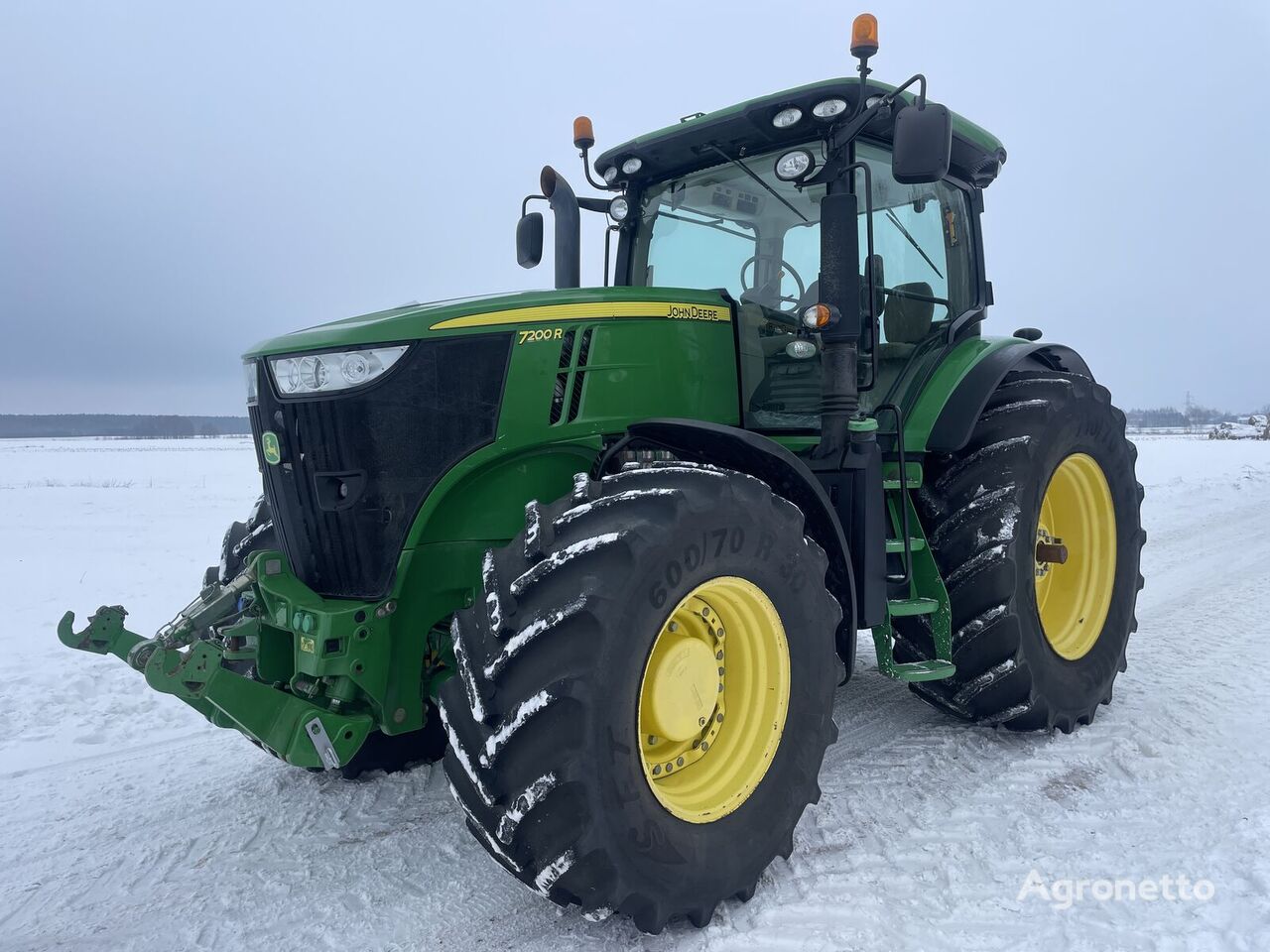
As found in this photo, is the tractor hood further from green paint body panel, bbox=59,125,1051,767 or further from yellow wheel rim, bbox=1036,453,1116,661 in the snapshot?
yellow wheel rim, bbox=1036,453,1116,661

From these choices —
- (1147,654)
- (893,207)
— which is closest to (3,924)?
(893,207)

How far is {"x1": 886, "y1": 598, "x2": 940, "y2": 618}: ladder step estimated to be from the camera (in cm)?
343

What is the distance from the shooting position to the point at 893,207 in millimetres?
3879

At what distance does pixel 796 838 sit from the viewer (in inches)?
116

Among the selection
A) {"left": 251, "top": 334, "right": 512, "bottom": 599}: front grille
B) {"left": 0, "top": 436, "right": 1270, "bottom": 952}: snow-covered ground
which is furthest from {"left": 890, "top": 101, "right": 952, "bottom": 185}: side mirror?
{"left": 0, "top": 436, "right": 1270, "bottom": 952}: snow-covered ground

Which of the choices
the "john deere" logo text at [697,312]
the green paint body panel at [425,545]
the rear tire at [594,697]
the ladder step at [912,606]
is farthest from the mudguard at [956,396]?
the rear tire at [594,697]

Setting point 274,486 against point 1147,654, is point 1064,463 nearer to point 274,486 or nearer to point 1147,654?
point 1147,654

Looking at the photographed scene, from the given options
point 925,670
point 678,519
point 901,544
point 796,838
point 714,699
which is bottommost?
point 796,838

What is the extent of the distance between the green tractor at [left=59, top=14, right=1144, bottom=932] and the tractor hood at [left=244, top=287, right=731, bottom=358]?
0.01m

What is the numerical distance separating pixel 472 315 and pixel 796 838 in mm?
1992

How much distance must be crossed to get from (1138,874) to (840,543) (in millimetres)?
1321

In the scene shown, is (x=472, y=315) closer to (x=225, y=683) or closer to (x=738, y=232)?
(x=225, y=683)

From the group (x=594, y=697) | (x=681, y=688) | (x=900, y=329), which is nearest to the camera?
(x=594, y=697)

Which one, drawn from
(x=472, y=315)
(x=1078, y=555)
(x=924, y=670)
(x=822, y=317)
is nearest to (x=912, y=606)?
(x=924, y=670)
